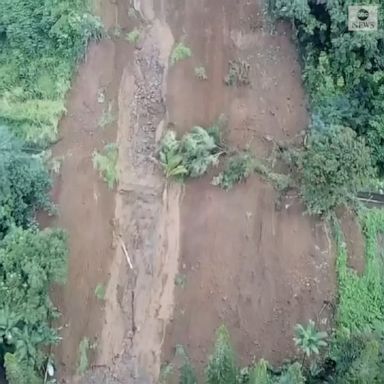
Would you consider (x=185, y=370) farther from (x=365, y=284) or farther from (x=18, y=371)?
(x=365, y=284)

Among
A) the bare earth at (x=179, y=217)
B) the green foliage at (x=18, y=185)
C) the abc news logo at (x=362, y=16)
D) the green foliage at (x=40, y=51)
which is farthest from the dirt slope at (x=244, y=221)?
the green foliage at (x=18, y=185)

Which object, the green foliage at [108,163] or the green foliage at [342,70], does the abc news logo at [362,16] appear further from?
the green foliage at [108,163]

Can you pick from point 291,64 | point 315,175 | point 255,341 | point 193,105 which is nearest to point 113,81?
point 193,105

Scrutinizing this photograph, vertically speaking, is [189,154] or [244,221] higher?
[189,154]

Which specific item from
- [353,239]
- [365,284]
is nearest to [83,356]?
[365,284]

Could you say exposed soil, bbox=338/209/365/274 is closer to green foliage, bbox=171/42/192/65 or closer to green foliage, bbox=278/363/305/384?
green foliage, bbox=278/363/305/384

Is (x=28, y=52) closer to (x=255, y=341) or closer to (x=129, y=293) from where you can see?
(x=129, y=293)

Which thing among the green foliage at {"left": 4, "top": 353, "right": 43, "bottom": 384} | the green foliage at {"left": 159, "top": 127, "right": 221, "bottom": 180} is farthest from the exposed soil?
the green foliage at {"left": 4, "top": 353, "right": 43, "bottom": 384}
